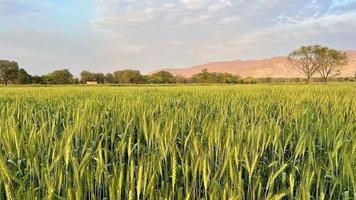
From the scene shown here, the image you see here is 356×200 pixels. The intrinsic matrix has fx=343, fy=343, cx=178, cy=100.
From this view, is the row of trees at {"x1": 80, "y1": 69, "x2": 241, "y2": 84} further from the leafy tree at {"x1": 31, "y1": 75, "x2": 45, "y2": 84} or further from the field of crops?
the field of crops

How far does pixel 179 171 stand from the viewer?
2.12 m

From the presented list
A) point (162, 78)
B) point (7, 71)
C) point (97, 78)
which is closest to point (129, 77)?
point (97, 78)

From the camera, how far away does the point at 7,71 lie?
8706cm

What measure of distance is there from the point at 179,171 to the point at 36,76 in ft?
284

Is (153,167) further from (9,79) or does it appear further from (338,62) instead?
(9,79)

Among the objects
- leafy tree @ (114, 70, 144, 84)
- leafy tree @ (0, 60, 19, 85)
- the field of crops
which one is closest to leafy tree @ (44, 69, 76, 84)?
leafy tree @ (0, 60, 19, 85)

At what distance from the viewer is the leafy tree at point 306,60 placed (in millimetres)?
80250

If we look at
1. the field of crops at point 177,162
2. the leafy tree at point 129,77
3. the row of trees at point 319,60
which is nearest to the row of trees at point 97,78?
the leafy tree at point 129,77

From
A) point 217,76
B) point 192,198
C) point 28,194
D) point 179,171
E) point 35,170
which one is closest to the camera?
point 28,194

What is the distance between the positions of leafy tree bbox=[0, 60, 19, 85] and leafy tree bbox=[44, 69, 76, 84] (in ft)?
26.9

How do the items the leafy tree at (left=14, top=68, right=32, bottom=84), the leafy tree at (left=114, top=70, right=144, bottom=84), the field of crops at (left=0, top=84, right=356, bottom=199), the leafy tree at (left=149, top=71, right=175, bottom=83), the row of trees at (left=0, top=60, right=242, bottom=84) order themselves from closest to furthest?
the field of crops at (left=0, top=84, right=356, bottom=199) → the leafy tree at (left=14, top=68, right=32, bottom=84) → the row of trees at (left=0, top=60, right=242, bottom=84) → the leafy tree at (left=149, top=71, right=175, bottom=83) → the leafy tree at (left=114, top=70, right=144, bottom=84)

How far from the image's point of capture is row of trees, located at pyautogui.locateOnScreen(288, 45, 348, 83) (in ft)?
255

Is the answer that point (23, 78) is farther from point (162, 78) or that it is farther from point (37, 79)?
point (162, 78)

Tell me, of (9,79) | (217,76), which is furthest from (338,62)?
(9,79)
